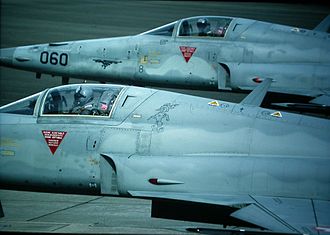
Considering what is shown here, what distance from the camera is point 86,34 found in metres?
34.7

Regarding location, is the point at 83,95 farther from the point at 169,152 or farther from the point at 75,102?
the point at 169,152

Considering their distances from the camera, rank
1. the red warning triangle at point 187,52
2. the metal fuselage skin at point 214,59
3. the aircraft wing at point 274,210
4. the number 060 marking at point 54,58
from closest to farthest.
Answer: the aircraft wing at point 274,210, the metal fuselage skin at point 214,59, the red warning triangle at point 187,52, the number 060 marking at point 54,58

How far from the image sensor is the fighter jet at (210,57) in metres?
19.4

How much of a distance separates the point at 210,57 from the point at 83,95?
8.07 metres

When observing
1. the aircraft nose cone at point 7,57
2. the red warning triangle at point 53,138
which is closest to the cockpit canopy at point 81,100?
the red warning triangle at point 53,138

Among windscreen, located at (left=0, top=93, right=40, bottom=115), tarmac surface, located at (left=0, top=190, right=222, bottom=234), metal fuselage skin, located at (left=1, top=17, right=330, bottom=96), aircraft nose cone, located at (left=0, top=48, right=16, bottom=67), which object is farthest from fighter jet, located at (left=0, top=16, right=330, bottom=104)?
windscreen, located at (left=0, top=93, right=40, bottom=115)

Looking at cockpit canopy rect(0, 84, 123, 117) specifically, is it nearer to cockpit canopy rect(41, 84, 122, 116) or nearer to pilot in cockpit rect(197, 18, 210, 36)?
cockpit canopy rect(41, 84, 122, 116)

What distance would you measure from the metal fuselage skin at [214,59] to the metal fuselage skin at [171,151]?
7573mm

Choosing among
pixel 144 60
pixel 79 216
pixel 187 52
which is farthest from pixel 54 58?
pixel 79 216

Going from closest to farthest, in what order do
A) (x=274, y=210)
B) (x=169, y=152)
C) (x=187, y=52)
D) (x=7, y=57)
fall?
(x=274, y=210) → (x=169, y=152) → (x=187, y=52) → (x=7, y=57)

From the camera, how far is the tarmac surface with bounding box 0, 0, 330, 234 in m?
11.6

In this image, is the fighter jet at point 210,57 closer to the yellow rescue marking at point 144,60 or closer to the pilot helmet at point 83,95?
the yellow rescue marking at point 144,60

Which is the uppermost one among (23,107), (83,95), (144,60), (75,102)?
(144,60)

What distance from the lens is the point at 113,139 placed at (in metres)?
11.5
